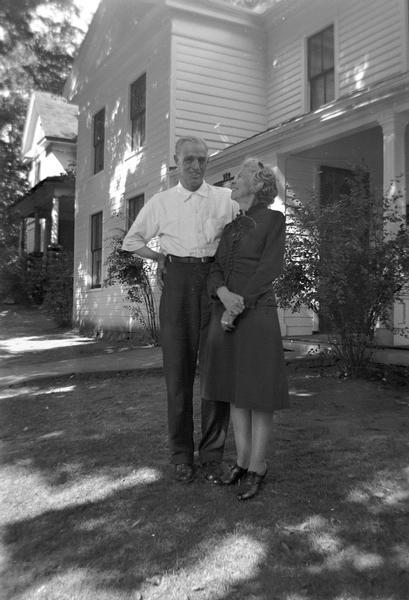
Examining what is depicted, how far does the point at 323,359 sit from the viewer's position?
7059mm

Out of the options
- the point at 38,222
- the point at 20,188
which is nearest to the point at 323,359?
the point at 38,222

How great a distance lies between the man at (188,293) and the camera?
3486mm

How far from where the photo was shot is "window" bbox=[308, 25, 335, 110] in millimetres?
10750

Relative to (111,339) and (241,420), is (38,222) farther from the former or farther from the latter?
(241,420)

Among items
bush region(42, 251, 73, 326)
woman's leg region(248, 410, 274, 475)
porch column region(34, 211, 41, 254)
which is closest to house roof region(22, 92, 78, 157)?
porch column region(34, 211, 41, 254)

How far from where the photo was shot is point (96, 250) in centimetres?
1484

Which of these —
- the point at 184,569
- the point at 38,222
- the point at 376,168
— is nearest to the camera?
the point at 184,569

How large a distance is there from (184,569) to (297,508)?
797 mm

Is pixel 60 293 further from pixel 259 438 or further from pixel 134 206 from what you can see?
pixel 259 438

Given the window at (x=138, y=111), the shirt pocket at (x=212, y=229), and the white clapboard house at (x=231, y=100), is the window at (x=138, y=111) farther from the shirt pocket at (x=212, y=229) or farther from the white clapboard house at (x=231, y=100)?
the shirt pocket at (x=212, y=229)

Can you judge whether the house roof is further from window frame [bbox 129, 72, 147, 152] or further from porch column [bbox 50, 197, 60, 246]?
window frame [bbox 129, 72, 147, 152]

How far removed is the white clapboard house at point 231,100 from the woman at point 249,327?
14.4 feet

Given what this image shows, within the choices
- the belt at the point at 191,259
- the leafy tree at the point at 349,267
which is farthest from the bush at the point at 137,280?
the belt at the point at 191,259

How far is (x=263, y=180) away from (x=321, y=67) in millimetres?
8789
